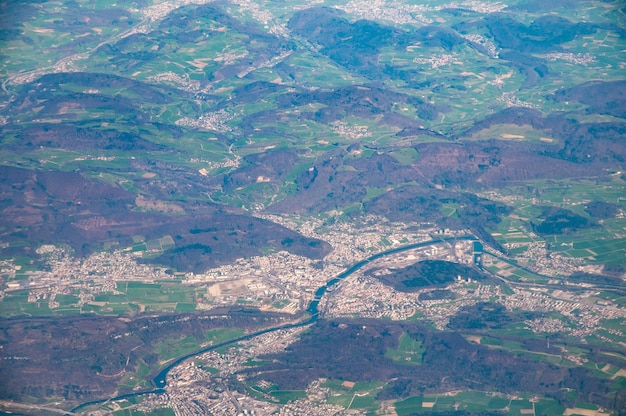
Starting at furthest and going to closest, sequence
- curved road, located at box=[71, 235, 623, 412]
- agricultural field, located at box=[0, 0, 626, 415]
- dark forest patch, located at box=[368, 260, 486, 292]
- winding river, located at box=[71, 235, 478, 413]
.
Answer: dark forest patch, located at box=[368, 260, 486, 292] < agricultural field, located at box=[0, 0, 626, 415] < curved road, located at box=[71, 235, 623, 412] < winding river, located at box=[71, 235, 478, 413]

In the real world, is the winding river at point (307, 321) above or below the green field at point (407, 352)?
below

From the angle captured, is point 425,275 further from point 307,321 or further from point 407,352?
point 407,352

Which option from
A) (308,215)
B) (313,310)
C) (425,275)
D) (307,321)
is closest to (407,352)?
(307,321)

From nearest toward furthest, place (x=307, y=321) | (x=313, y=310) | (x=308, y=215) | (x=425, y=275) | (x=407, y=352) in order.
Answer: (x=407, y=352)
(x=307, y=321)
(x=313, y=310)
(x=425, y=275)
(x=308, y=215)

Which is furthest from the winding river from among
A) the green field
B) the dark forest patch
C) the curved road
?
the green field

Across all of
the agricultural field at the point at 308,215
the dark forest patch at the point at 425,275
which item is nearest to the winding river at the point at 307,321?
the agricultural field at the point at 308,215

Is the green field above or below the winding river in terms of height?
above

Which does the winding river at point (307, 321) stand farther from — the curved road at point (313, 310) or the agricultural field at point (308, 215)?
the agricultural field at point (308, 215)

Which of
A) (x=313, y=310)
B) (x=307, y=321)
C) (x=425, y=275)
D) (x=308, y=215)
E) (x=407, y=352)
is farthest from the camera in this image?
(x=308, y=215)

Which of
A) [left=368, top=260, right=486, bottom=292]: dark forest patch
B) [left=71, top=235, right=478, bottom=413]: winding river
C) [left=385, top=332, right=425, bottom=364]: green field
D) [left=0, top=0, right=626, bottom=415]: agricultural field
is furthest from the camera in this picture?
[left=368, top=260, right=486, bottom=292]: dark forest patch

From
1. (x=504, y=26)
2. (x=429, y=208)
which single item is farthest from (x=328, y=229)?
(x=504, y=26)

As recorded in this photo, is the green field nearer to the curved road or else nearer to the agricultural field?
the agricultural field

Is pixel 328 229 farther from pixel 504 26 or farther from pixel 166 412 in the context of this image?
pixel 504 26
